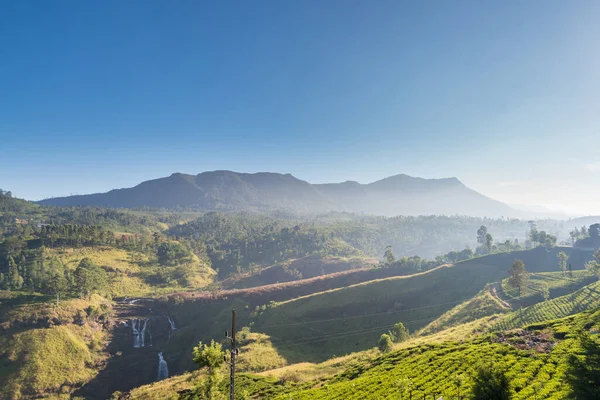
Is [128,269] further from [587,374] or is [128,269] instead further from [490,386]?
[587,374]

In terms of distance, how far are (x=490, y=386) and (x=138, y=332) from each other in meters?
134

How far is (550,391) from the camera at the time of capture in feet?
108

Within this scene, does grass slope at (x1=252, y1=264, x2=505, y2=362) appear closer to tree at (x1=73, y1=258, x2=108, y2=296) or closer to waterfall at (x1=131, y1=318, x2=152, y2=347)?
waterfall at (x1=131, y1=318, x2=152, y2=347)

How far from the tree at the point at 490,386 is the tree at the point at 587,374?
23.1 feet

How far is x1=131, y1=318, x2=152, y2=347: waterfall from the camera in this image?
120 m

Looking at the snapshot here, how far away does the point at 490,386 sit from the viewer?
24.9 m

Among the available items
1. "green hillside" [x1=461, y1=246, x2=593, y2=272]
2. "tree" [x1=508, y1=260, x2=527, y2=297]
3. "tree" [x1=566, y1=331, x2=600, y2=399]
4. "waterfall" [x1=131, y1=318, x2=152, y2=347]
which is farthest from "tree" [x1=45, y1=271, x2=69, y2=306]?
"green hillside" [x1=461, y1=246, x2=593, y2=272]

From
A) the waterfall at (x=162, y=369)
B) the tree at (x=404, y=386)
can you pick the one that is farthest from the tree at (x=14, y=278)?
the tree at (x=404, y=386)

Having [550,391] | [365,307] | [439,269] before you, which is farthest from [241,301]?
[550,391]

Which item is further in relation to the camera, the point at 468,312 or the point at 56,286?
the point at 56,286

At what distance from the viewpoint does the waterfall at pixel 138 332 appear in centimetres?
11956

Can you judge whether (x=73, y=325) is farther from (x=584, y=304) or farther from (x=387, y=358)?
(x=584, y=304)

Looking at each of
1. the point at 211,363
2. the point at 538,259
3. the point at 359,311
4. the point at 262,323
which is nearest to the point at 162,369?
the point at 262,323

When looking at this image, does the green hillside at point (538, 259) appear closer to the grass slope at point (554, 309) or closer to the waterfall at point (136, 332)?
the grass slope at point (554, 309)
